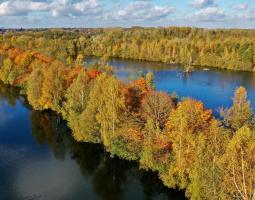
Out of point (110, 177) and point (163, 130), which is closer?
point (163, 130)

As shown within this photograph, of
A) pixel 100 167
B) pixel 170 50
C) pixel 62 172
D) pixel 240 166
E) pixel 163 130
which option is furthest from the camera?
pixel 170 50

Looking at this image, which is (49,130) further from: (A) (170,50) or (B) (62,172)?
(A) (170,50)

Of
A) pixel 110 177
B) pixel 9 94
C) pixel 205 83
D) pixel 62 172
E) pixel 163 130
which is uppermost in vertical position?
pixel 163 130

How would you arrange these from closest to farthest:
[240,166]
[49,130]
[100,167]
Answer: [240,166]
[100,167]
[49,130]

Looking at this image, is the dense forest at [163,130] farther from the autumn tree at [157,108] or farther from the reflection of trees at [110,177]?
the reflection of trees at [110,177]

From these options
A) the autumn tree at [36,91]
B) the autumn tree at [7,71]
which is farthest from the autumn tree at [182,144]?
the autumn tree at [7,71]

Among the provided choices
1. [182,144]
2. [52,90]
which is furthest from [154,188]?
[52,90]

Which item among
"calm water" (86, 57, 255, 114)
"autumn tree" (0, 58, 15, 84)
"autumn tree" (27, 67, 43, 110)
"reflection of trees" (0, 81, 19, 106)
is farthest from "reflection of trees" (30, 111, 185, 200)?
"autumn tree" (0, 58, 15, 84)
